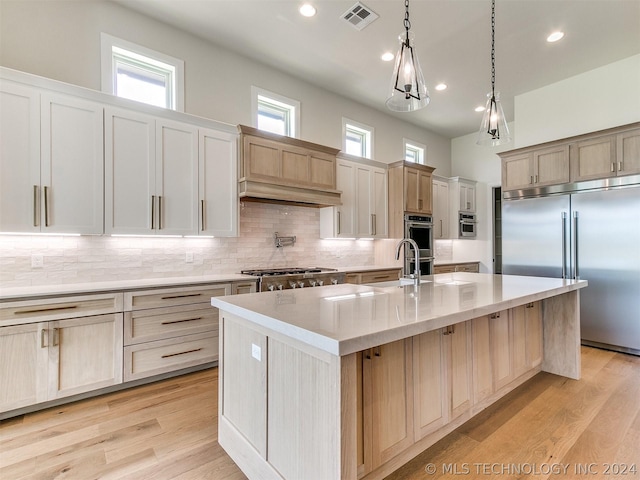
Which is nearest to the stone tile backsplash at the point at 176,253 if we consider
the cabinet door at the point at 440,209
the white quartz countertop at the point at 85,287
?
the white quartz countertop at the point at 85,287

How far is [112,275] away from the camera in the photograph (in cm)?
306

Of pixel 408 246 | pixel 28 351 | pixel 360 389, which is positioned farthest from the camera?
pixel 408 246

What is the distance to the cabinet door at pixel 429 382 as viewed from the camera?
1.70 meters

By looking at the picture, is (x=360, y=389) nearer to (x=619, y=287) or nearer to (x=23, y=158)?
(x=23, y=158)

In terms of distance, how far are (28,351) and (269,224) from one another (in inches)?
100

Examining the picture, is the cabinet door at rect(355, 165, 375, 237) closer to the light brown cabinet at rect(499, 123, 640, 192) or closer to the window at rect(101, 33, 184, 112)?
the light brown cabinet at rect(499, 123, 640, 192)

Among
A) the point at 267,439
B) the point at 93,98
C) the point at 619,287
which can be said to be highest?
the point at 93,98

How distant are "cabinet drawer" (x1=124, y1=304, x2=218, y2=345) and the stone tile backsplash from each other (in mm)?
600

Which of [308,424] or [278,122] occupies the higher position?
[278,122]

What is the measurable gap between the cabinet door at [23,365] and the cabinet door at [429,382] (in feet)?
8.45

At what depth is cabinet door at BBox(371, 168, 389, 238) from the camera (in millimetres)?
5043

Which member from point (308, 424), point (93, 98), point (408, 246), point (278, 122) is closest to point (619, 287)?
point (408, 246)

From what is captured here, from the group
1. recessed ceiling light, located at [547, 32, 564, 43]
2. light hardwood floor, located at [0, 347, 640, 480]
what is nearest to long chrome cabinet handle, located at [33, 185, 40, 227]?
light hardwood floor, located at [0, 347, 640, 480]

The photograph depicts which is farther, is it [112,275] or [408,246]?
[408,246]
